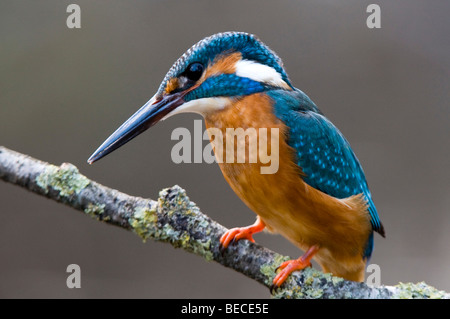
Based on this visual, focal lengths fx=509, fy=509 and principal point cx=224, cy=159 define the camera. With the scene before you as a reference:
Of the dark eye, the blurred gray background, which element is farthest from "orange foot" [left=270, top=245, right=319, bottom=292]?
the blurred gray background

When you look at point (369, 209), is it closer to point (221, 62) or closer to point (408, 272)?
point (221, 62)

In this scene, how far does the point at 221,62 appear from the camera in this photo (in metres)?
1.97

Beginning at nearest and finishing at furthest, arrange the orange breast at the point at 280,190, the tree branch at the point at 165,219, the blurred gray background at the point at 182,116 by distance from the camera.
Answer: the tree branch at the point at 165,219 < the orange breast at the point at 280,190 < the blurred gray background at the point at 182,116

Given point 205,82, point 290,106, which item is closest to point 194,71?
point 205,82

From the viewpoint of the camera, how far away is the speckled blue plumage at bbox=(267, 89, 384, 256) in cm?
199

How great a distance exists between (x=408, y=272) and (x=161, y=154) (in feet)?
6.87

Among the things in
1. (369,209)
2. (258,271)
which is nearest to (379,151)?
(369,209)

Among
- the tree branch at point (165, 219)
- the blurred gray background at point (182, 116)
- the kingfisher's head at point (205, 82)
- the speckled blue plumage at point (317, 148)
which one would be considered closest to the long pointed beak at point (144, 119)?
the kingfisher's head at point (205, 82)

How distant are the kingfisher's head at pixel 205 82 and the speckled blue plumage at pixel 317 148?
0.12 metres

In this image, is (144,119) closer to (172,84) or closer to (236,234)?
(172,84)

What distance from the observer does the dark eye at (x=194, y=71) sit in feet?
6.35

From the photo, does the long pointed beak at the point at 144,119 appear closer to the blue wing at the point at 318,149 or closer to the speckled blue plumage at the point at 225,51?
the speckled blue plumage at the point at 225,51

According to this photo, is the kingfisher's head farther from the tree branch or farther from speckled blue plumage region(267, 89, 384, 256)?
the tree branch

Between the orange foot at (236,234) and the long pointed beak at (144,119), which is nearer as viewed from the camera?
the orange foot at (236,234)
